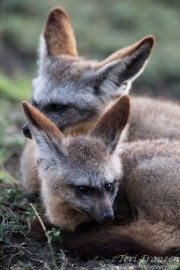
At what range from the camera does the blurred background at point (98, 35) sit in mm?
12750

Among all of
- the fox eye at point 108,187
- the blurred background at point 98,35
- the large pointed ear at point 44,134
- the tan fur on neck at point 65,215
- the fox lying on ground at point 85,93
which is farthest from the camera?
the blurred background at point 98,35

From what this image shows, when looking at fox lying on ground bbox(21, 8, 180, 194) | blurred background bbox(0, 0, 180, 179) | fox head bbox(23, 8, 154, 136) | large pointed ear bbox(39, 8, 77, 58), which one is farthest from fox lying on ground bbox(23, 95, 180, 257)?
blurred background bbox(0, 0, 180, 179)

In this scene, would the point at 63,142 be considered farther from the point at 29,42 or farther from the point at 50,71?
the point at 29,42

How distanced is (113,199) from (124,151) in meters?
0.84

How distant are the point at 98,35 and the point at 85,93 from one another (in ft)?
26.9

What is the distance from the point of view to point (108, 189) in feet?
18.0

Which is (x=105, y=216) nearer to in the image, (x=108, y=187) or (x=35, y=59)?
(x=108, y=187)

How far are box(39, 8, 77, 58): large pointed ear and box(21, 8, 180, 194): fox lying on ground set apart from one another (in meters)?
0.25

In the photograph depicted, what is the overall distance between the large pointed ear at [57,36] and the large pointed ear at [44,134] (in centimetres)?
245

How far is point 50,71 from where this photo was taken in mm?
7363

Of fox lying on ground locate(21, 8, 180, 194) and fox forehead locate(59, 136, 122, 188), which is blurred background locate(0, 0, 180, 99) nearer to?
fox lying on ground locate(21, 8, 180, 194)

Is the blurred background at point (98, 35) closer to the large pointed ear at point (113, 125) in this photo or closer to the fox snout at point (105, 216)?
the large pointed ear at point (113, 125)

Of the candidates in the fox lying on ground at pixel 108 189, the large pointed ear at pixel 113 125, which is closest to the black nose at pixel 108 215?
the fox lying on ground at pixel 108 189

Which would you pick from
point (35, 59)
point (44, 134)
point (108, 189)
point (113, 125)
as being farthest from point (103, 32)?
point (108, 189)
